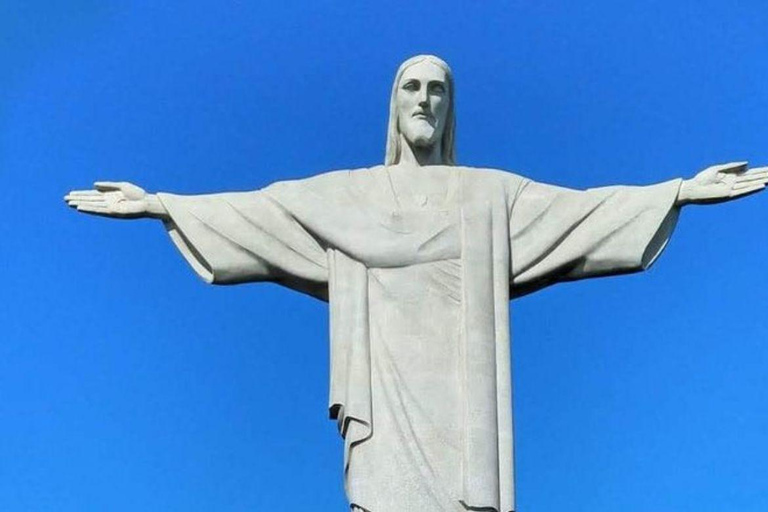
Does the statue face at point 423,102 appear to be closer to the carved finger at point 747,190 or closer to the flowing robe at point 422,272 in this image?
the flowing robe at point 422,272

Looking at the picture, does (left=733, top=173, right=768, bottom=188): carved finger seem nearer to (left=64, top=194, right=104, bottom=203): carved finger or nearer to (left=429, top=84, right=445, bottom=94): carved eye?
(left=429, top=84, right=445, bottom=94): carved eye

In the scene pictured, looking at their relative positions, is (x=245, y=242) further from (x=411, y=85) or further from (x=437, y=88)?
(x=437, y=88)

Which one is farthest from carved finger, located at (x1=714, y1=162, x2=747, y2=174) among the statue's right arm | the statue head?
the statue's right arm

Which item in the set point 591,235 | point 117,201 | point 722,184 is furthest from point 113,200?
point 722,184

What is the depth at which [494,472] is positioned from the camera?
13883 mm

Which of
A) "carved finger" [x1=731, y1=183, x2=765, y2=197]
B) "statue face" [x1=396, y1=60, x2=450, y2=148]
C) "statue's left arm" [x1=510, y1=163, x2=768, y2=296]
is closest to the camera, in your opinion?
"carved finger" [x1=731, y1=183, x2=765, y2=197]

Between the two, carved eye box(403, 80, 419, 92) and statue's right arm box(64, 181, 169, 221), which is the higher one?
carved eye box(403, 80, 419, 92)

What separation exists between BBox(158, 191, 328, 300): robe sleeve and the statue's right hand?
205mm

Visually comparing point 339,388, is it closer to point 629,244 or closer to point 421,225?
point 421,225

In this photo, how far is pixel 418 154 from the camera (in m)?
15.5

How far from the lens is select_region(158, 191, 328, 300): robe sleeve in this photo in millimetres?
14883

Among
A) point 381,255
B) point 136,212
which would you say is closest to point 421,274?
point 381,255

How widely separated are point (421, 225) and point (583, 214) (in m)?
1.51

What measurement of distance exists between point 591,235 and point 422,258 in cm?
159
